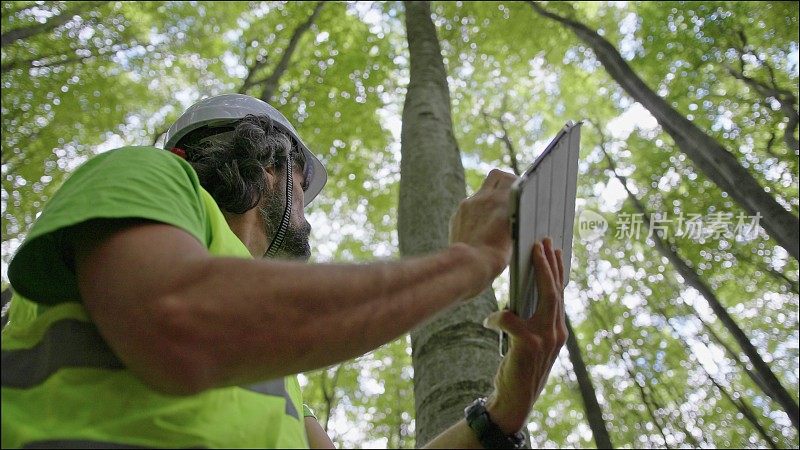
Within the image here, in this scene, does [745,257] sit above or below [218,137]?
above

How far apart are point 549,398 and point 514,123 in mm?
6841

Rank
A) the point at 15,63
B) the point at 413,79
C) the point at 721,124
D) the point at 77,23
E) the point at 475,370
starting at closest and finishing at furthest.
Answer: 1. the point at 475,370
2. the point at 413,79
3. the point at 15,63
4. the point at 77,23
5. the point at 721,124

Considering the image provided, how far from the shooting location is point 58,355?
902mm

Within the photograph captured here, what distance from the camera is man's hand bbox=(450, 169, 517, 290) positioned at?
1.09 m

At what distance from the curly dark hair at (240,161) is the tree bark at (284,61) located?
523 cm

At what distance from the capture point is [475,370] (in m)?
2.15

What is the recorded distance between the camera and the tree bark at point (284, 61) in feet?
23.9

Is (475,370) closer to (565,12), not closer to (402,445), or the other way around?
(565,12)

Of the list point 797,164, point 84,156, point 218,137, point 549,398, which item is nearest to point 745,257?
point 797,164

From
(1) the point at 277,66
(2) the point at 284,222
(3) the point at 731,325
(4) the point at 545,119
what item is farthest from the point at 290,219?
(4) the point at 545,119

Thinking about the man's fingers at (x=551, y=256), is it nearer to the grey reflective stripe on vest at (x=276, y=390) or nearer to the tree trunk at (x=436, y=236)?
the grey reflective stripe on vest at (x=276, y=390)

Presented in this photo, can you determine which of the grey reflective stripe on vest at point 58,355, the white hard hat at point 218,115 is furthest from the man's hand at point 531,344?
the white hard hat at point 218,115

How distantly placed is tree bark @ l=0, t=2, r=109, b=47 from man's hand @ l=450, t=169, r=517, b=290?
9.45 metres

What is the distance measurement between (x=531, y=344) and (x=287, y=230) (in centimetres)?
87
